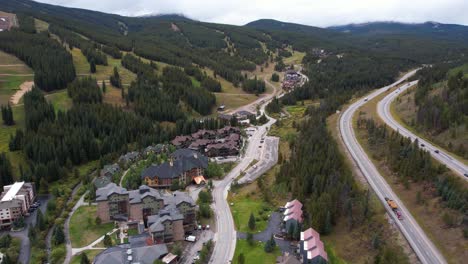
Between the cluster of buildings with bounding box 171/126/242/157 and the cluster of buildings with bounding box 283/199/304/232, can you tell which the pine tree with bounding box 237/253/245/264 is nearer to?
the cluster of buildings with bounding box 283/199/304/232

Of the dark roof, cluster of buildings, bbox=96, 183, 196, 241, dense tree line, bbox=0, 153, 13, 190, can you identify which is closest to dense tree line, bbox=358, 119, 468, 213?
cluster of buildings, bbox=96, 183, 196, 241

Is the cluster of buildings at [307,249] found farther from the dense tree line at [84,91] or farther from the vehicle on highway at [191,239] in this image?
the dense tree line at [84,91]

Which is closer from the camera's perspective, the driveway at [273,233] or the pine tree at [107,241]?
the driveway at [273,233]

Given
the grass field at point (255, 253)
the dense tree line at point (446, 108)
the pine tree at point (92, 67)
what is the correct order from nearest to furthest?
the grass field at point (255, 253) → the dense tree line at point (446, 108) → the pine tree at point (92, 67)

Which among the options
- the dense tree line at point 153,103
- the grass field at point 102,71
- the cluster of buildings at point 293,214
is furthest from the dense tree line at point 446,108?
the grass field at point 102,71

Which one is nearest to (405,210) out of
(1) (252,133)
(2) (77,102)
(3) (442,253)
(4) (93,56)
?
(3) (442,253)

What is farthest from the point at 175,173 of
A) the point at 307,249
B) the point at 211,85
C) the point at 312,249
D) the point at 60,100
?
the point at 211,85

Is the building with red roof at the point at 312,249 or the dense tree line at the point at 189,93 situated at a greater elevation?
the dense tree line at the point at 189,93
